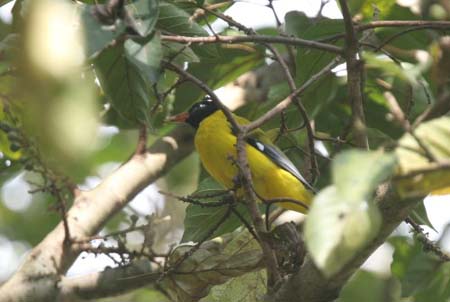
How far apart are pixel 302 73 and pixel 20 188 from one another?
183 cm

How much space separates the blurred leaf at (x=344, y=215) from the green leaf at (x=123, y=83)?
3.57 ft

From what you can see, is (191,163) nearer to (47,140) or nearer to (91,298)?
(91,298)

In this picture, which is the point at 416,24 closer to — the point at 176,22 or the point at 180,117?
the point at 176,22

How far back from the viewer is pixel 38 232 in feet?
12.2

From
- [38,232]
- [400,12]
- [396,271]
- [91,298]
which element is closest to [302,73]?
[400,12]

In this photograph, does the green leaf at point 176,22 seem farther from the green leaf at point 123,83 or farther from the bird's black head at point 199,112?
the bird's black head at point 199,112

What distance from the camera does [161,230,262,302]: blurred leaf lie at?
94.7 inches

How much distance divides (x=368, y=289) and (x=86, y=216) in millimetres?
1444

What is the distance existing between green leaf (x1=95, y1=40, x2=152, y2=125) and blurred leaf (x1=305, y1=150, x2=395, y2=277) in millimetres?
1087

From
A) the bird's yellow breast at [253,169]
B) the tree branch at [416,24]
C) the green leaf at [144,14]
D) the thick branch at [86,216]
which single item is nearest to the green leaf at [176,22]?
the green leaf at [144,14]

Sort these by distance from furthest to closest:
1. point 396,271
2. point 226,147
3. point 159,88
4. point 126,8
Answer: point 226,147, point 396,271, point 159,88, point 126,8

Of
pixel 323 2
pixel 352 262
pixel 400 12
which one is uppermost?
pixel 323 2

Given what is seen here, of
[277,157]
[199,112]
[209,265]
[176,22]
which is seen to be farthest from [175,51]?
[199,112]

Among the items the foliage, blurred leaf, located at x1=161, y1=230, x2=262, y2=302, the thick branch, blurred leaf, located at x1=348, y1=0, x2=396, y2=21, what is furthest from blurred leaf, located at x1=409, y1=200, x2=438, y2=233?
the thick branch
